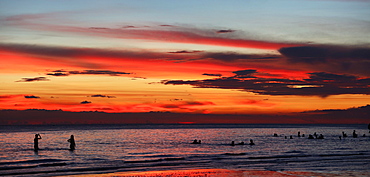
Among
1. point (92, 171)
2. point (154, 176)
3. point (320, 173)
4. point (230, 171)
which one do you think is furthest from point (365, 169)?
point (92, 171)

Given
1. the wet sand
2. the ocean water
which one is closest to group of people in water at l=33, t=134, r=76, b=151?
the ocean water

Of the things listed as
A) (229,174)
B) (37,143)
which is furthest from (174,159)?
(37,143)

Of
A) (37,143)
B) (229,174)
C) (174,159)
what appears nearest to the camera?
(229,174)

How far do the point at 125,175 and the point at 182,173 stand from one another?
4.80 metres

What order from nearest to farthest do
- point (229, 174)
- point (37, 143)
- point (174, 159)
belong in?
point (229, 174)
point (174, 159)
point (37, 143)

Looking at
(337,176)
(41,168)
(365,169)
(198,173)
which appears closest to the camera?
(337,176)

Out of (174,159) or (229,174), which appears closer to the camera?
(229,174)

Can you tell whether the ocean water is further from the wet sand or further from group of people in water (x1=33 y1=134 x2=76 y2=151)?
the wet sand

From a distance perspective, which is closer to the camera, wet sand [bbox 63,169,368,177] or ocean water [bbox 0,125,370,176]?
wet sand [bbox 63,169,368,177]

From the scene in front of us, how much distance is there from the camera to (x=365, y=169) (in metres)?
36.4

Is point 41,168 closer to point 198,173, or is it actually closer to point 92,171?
point 92,171

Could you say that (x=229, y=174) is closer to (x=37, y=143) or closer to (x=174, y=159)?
(x=174, y=159)

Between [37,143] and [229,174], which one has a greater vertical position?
[37,143]

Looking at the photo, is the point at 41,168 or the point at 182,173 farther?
the point at 41,168
